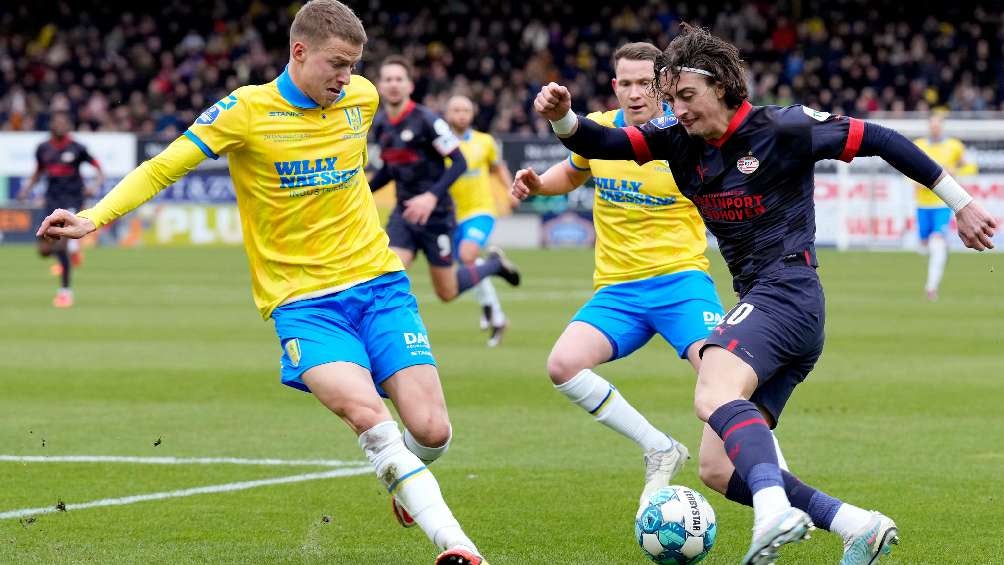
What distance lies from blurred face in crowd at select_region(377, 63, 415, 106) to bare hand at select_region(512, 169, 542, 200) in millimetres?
6766

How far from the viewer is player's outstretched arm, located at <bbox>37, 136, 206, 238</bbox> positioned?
211 inches

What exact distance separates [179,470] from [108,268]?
18.2 m

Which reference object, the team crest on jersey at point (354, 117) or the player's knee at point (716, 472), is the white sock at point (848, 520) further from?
the team crest on jersey at point (354, 117)

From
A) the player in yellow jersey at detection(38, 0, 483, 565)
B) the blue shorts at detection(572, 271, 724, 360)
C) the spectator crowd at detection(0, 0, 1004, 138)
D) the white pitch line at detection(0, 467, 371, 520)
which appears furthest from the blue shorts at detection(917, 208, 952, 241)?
the player in yellow jersey at detection(38, 0, 483, 565)

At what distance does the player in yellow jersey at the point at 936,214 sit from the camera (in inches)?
770

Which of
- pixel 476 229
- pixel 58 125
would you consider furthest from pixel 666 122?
pixel 58 125

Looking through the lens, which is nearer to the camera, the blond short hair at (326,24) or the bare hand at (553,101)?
the bare hand at (553,101)

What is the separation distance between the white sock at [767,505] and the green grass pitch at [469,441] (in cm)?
123

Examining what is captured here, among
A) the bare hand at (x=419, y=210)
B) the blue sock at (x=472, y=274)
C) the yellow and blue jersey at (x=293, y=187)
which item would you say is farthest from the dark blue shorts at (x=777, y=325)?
the blue sock at (x=472, y=274)

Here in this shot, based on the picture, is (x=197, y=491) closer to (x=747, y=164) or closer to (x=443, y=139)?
(x=747, y=164)

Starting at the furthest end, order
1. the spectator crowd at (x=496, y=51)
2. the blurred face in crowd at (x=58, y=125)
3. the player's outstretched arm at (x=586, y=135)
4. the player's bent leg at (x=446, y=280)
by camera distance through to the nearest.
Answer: the spectator crowd at (x=496, y=51) → the blurred face in crowd at (x=58, y=125) → the player's bent leg at (x=446, y=280) → the player's outstretched arm at (x=586, y=135)

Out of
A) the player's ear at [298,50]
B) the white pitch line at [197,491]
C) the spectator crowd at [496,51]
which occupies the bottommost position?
the spectator crowd at [496,51]

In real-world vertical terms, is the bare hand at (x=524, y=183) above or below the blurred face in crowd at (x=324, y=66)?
below

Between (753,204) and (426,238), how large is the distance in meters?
8.72
